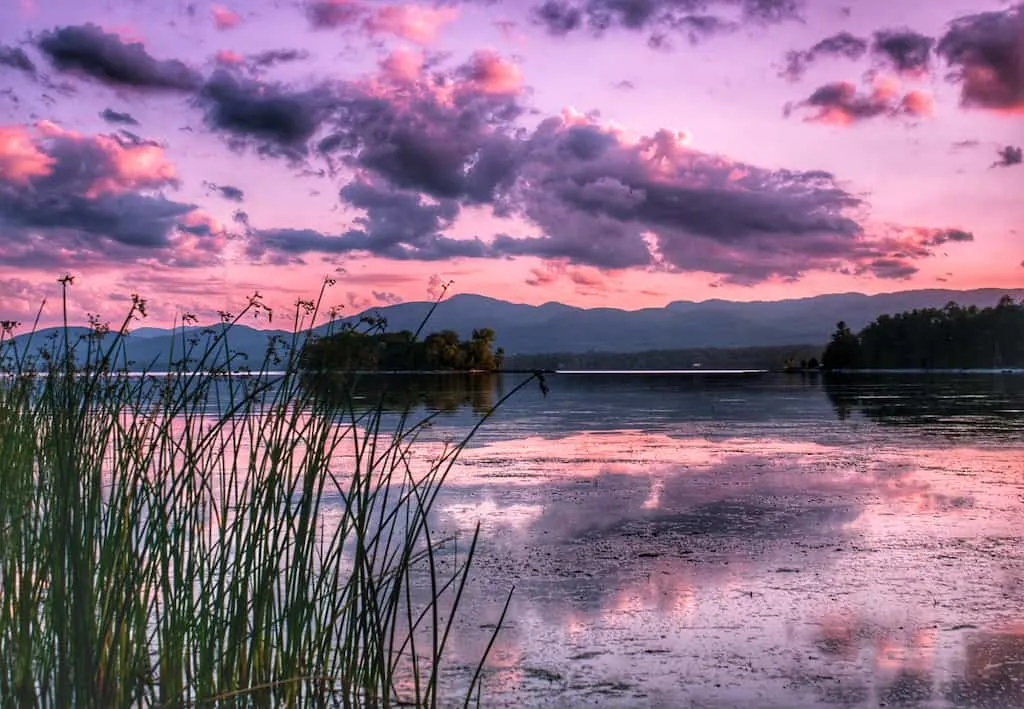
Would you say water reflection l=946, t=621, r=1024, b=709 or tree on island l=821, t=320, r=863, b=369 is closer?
water reflection l=946, t=621, r=1024, b=709

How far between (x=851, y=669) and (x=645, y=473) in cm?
850

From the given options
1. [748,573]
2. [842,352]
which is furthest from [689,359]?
[748,573]

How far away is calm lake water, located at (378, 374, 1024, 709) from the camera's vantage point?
18.4 ft

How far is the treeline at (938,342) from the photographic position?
9219 cm

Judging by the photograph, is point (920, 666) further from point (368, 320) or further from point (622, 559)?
point (368, 320)

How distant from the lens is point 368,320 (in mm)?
4105

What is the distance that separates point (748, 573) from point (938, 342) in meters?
94.9

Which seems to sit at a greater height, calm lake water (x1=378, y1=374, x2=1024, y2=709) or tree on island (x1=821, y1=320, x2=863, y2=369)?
tree on island (x1=821, y1=320, x2=863, y2=369)

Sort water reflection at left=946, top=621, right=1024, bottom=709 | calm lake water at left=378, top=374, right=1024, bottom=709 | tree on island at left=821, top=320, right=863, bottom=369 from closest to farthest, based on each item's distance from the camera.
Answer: water reflection at left=946, top=621, right=1024, bottom=709, calm lake water at left=378, top=374, right=1024, bottom=709, tree on island at left=821, top=320, right=863, bottom=369

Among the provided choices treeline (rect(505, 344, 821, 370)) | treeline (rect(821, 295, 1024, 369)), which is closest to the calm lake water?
treeline (rect(821, 295, 1024, 369))

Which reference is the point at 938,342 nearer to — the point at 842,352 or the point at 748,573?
the point at 842,352

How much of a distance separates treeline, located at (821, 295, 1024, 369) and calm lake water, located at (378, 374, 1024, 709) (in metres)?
82.0

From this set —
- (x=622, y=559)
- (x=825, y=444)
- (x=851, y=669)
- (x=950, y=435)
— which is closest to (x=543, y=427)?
(x=825, y=444)

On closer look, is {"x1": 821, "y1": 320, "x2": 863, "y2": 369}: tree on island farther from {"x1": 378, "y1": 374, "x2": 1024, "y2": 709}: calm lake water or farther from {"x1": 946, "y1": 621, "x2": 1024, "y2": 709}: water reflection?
{"x1": 946, "y1": 621, "x2": 1024, "y2": 709}: water reflection
